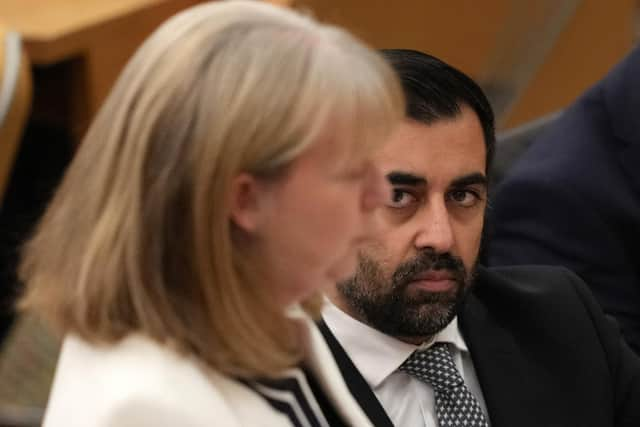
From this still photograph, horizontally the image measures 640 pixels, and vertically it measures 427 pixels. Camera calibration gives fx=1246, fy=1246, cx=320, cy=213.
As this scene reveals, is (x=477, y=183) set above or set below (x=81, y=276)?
below

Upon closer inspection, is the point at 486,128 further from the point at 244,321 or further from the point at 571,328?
the point at 244,321

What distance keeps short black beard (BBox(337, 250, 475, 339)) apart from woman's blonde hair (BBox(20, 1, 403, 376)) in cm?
62

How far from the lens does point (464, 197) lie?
72.5 inches

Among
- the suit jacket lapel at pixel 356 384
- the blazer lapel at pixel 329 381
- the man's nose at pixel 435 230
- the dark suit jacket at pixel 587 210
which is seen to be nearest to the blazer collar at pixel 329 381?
the blazer lapel at pixel 329 381

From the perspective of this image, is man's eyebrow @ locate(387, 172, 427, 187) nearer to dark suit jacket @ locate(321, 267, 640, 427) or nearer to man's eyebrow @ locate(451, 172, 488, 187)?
man's eyebrow @ locate(451, 172, 488, 187)

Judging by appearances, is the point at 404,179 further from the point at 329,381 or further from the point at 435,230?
the point at 329,381

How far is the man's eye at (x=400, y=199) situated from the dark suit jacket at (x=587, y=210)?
23.7 inches

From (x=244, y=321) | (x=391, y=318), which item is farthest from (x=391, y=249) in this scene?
(x=244, y=321)

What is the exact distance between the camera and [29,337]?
3568 mm

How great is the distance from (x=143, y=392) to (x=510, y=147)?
1659 millimetres

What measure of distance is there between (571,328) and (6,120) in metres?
0.96

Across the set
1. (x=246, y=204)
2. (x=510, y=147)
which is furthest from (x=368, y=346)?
(x=510, y=147)

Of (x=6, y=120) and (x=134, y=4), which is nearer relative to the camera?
(x=6, y=120)

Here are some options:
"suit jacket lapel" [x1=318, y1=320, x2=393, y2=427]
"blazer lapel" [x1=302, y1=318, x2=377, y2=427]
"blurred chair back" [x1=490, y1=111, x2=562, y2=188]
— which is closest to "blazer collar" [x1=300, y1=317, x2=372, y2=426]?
"blazer lapel" [x1=302, y1=318, x2=377, y2=427]
